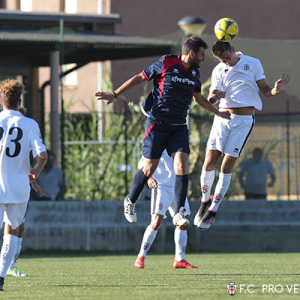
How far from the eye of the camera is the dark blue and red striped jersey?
40.8 feet

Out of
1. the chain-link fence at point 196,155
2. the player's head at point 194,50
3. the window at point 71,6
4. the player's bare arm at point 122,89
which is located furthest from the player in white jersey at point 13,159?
the window at point 71,6

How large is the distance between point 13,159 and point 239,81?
4.10 meters

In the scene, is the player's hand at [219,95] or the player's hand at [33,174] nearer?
the player's hand at [33,174]

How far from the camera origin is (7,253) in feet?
33.9

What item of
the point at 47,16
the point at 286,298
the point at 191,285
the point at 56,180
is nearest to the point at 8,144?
the point at 191,285

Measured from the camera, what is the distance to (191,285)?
418 inches

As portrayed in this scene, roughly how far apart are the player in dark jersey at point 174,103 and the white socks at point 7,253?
262cm

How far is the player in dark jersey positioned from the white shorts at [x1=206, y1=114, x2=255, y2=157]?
1.04 metres

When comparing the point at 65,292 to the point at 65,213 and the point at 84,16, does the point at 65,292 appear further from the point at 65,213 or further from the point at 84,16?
the point at 84,16

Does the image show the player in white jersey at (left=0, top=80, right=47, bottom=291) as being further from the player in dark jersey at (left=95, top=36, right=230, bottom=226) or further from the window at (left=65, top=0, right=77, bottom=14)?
the window at (left=65, top=0, right=77, bottom=14)

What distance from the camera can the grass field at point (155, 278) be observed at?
9.55 m

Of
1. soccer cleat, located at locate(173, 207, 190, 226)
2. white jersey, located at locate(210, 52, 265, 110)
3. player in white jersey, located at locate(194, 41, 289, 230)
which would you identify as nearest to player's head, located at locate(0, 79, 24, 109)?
soccer cleat, located at locate(173, 207, 190, 226)

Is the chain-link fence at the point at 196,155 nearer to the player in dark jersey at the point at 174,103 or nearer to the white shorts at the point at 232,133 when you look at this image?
the white shorts at the point at 232,133

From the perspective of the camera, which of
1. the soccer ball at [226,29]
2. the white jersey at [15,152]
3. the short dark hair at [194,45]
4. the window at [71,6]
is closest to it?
the white jersey at [15,152]
